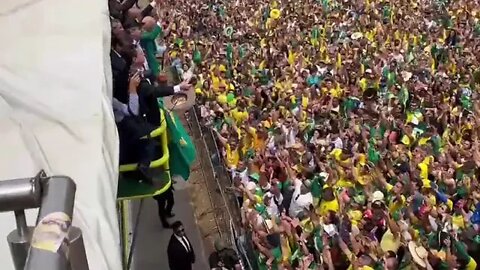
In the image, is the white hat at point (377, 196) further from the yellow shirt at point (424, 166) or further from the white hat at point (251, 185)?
the white hat at point (251, 185)

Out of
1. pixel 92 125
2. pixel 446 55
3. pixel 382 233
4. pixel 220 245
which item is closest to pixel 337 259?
pixel 382 233

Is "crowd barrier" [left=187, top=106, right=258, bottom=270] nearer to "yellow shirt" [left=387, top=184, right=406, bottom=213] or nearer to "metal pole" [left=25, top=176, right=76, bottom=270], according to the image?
"yellow shirt" [left=387, top=184, right=406, bottom=213]

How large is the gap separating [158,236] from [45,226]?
10948 mm

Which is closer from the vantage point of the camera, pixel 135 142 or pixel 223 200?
pixel 135 142

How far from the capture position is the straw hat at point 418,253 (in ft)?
26.3

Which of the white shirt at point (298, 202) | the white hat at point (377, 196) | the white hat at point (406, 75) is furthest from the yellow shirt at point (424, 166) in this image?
the white hat at point (406, 75)

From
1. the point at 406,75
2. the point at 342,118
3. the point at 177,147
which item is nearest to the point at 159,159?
the point at 177,147

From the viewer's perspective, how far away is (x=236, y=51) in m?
18.0

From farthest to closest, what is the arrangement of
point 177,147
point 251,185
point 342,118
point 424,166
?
point 342,118 < point 251,185 < point 424,166 < point 177,147

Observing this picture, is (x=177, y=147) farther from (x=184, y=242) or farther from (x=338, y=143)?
(x=338, y=143)

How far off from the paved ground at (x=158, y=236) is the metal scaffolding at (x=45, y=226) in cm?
989

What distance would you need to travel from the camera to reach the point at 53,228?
1381mm

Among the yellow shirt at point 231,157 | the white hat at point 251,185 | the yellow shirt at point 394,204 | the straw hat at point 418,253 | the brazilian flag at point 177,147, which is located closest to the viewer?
the straw hat at point 418,253

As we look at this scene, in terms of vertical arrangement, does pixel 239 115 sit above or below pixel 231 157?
below
